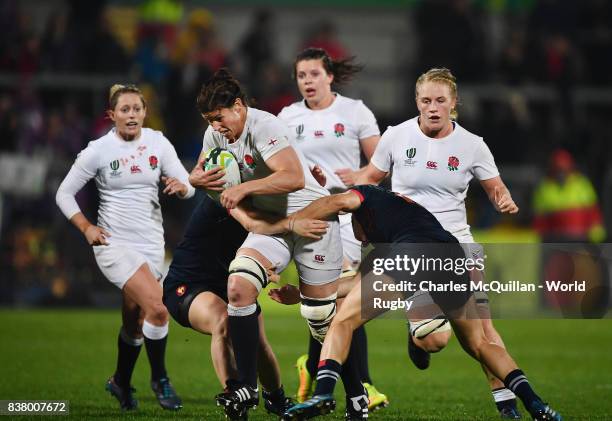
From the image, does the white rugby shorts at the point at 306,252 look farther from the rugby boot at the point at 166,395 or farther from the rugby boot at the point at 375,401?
the rugby boot at the point at 166,395

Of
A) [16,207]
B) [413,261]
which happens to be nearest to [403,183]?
[413,261]

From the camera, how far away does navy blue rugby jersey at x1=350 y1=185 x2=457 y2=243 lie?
720 cm

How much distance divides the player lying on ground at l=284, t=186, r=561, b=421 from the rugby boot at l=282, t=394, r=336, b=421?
22 centimetres

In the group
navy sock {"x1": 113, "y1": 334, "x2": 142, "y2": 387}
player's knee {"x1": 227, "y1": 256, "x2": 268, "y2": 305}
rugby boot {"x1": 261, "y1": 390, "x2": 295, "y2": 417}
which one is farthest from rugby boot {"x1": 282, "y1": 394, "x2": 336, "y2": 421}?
navy sock {"x1": 113, "y1": 334, "x2": 142, "y2": 387}

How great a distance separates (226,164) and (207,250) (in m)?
0.92

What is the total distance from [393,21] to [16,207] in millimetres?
8624

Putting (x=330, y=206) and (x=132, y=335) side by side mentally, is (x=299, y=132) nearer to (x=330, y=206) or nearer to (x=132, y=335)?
(x=132, y=335)

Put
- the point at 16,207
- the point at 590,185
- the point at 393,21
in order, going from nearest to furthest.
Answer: the point at 16,207 → the point at 590,185 → the point at 393,21

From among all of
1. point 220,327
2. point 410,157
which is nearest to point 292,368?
point 220,327

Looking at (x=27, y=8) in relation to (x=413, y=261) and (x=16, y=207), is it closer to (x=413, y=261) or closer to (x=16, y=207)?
(x=16, y=207)

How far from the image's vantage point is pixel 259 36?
61.6 ft

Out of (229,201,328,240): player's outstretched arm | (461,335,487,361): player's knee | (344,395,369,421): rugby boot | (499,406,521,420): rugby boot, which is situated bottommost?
(499,406,521,420): rugby boot

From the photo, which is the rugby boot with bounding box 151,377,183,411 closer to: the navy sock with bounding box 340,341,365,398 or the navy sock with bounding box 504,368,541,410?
the navy sock with bounding box 340,341,365,398

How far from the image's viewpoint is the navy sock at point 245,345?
7.29 m
